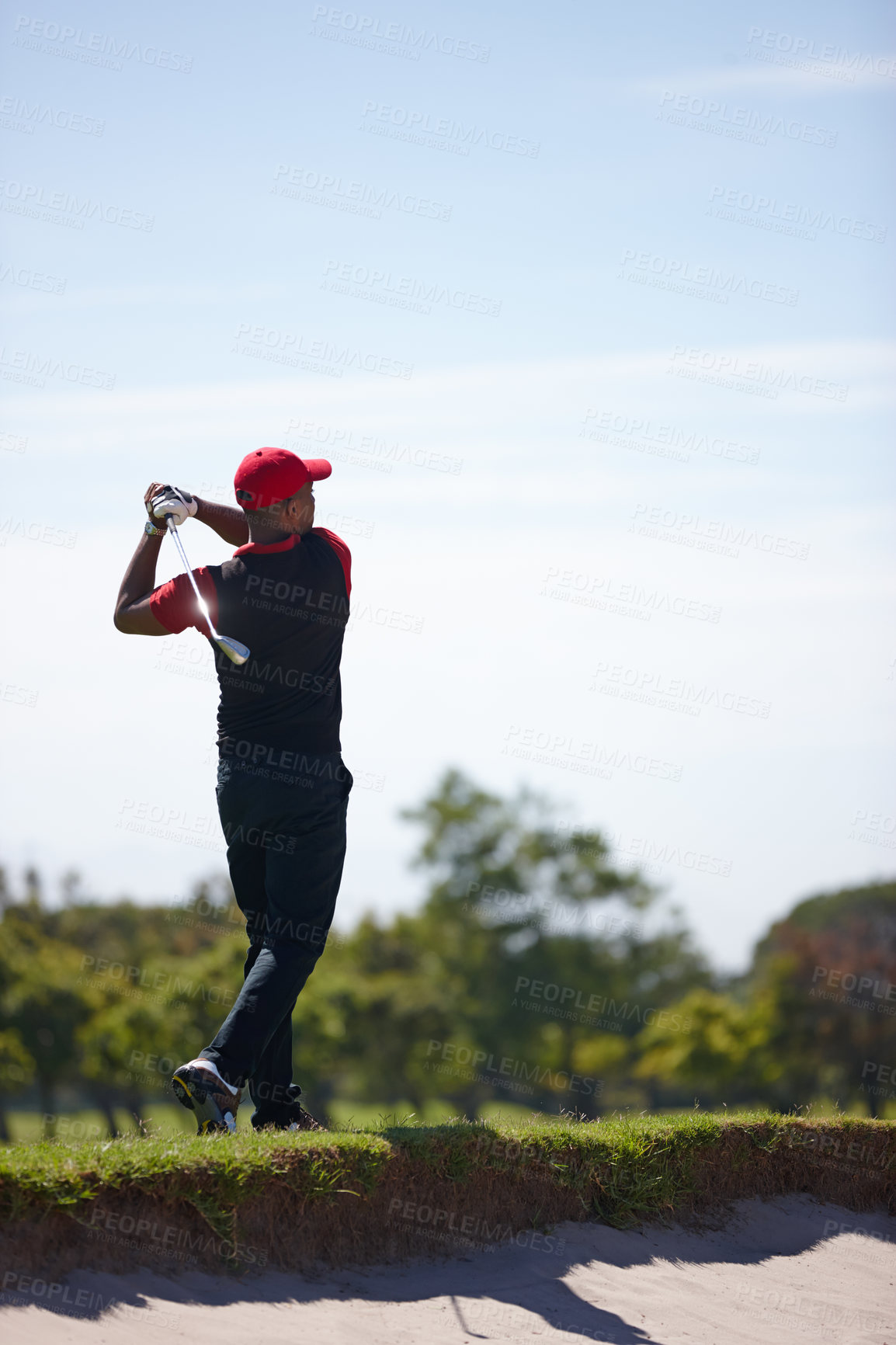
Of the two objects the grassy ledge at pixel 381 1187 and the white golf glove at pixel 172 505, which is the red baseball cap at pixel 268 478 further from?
the grassy ledge at pixel 381 1187

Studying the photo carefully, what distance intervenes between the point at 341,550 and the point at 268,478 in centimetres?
53

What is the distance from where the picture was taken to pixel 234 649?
5.09m

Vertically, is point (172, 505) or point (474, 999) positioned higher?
point (172, 505)

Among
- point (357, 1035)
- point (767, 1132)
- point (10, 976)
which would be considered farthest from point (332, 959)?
point (767, 1132)

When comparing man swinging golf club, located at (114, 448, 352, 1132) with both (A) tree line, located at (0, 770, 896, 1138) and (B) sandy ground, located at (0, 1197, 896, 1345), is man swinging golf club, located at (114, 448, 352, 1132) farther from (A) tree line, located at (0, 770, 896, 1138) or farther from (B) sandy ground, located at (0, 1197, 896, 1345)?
(A) tree line, located at (0, 770, 896, 1138)

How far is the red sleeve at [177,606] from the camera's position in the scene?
5.09 m

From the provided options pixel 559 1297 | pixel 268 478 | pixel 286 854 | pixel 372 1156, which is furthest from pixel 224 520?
pixel 559 1297

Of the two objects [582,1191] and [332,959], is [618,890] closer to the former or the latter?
[332,959]

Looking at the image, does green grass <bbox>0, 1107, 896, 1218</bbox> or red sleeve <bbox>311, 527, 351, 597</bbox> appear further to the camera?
red sleeve <bbox>311, 527, 351, 597</bbox>

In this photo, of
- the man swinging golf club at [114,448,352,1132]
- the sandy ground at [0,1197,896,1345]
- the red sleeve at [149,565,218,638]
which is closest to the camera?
the sandy ground at [0,1197,896,1345]

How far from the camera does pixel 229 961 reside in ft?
143

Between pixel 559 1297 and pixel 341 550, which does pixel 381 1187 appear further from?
pixel 341 550

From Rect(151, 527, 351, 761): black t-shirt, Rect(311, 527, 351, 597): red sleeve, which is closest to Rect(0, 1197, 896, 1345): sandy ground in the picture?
Rect(151, 527, 351, 761): black t-shirt

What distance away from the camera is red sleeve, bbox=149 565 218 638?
509 centimetres
